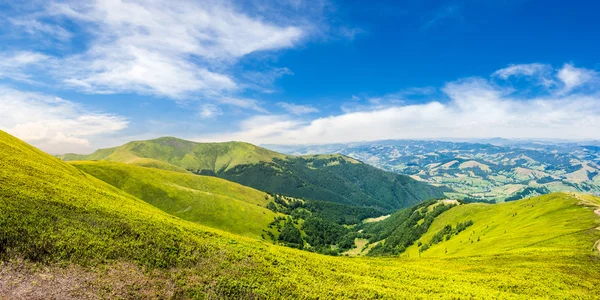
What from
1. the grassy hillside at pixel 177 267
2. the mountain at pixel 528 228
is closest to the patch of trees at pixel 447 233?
the mountain at pixel 528 228

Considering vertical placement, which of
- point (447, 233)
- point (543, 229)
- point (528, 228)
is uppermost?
point (543, 229)

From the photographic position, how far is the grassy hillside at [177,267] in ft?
113

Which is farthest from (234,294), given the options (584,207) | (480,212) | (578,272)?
(480,212)

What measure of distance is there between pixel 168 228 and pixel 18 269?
24119 mm

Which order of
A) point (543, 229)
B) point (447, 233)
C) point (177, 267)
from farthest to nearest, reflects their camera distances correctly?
point (447, 233) → point (543, 229) → point (177, 267)

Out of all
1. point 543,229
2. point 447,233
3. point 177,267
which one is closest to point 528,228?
point 543,229

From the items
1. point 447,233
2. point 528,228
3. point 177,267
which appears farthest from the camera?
point 447,233

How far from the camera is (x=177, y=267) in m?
41.8

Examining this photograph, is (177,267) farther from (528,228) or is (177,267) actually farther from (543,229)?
(528,228)

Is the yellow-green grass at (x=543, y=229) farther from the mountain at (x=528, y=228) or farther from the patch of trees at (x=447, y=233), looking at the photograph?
the patch of trees at (x=447, y=233)

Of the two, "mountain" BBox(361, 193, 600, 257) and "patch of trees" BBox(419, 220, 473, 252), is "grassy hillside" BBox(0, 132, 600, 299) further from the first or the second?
"patch of trees" BBox(419, 220, 473, 252)

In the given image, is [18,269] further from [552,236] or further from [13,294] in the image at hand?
[552,236]

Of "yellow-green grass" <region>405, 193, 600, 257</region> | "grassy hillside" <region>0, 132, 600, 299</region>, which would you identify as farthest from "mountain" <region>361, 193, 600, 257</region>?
"grassy hillside" <region>0, 132, 600, 299</region>

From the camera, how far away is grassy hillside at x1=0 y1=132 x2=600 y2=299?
34394 millimetres
